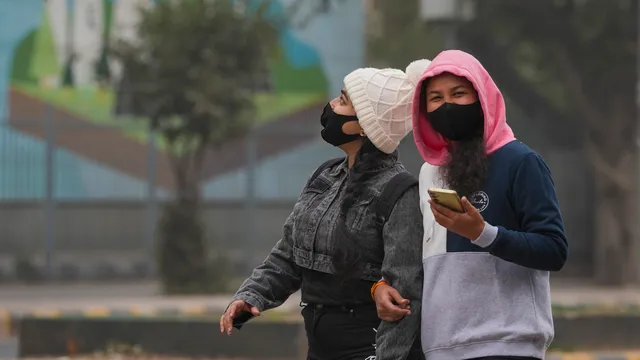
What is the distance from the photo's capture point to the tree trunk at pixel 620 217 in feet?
76.5

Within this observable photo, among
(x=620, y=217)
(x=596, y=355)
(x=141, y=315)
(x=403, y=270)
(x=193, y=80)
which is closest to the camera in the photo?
(x=403, y=270)

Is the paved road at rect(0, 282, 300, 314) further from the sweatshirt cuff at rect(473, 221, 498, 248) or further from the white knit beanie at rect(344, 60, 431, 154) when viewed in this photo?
the sweatshirt cuff at rect(473, 221, 498, 248)

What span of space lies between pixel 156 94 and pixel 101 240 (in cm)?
487

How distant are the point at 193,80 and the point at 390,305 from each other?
55.0 feet

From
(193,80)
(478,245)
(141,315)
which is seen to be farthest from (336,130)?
(193,80)

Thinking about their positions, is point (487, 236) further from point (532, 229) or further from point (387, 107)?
point (387, 107)

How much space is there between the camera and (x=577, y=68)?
22984mm

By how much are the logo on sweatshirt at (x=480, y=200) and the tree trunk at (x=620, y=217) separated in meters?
20.2

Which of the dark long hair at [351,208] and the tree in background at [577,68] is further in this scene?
the tree in background at [577,68]

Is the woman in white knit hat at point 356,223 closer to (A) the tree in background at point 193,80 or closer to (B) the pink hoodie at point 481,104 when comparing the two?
(B) the pink hoodie at point 481,104

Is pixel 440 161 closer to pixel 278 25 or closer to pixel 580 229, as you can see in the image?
pixel 278 25

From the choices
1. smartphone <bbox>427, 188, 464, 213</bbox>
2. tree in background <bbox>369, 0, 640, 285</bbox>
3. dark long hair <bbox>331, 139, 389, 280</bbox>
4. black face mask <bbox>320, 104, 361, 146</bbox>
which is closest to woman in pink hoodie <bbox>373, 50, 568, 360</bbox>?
smartphone <bbox>427, 188, 464, 213</bbox>

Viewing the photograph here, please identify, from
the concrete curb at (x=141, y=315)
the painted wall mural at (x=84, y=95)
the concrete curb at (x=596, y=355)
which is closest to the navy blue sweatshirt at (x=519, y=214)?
the concrete curb at (x=596, y=355)

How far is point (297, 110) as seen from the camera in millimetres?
25016
